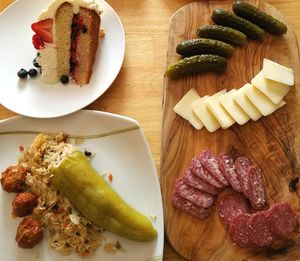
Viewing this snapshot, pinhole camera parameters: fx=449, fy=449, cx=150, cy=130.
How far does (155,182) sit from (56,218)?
1.42ft

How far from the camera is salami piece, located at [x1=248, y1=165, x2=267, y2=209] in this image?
6.05ft

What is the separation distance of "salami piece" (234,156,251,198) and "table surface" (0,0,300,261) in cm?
36

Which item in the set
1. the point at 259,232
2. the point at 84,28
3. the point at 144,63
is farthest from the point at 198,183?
the point at 84,28

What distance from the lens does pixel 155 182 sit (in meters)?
1.89

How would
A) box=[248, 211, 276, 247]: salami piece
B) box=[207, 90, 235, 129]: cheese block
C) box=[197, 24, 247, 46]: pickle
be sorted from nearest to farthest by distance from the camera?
box=[248, 211, 276, 247]: salami piece → box=[207, 90, 235, 129]: cheese block → box=[197, 24, 247, 46]: pickle

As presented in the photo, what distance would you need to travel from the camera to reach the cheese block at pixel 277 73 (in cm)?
201

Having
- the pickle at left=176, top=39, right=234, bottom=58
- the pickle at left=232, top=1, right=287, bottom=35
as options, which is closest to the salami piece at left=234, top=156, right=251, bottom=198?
the pickle at left=176, top=39, right=234, bottom=58

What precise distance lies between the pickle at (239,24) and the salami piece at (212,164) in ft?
2.04

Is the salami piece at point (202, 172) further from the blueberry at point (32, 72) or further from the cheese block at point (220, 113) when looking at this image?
the blueberry at point (32, 72)

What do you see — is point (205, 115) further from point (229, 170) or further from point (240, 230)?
point (240, 230)

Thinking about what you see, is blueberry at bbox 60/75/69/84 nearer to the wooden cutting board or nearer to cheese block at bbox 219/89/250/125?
the wooden cutting board

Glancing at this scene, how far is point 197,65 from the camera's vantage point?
2.04 meters

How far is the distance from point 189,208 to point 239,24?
90cm

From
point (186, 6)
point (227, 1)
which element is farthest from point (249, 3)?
point (186, 6)
